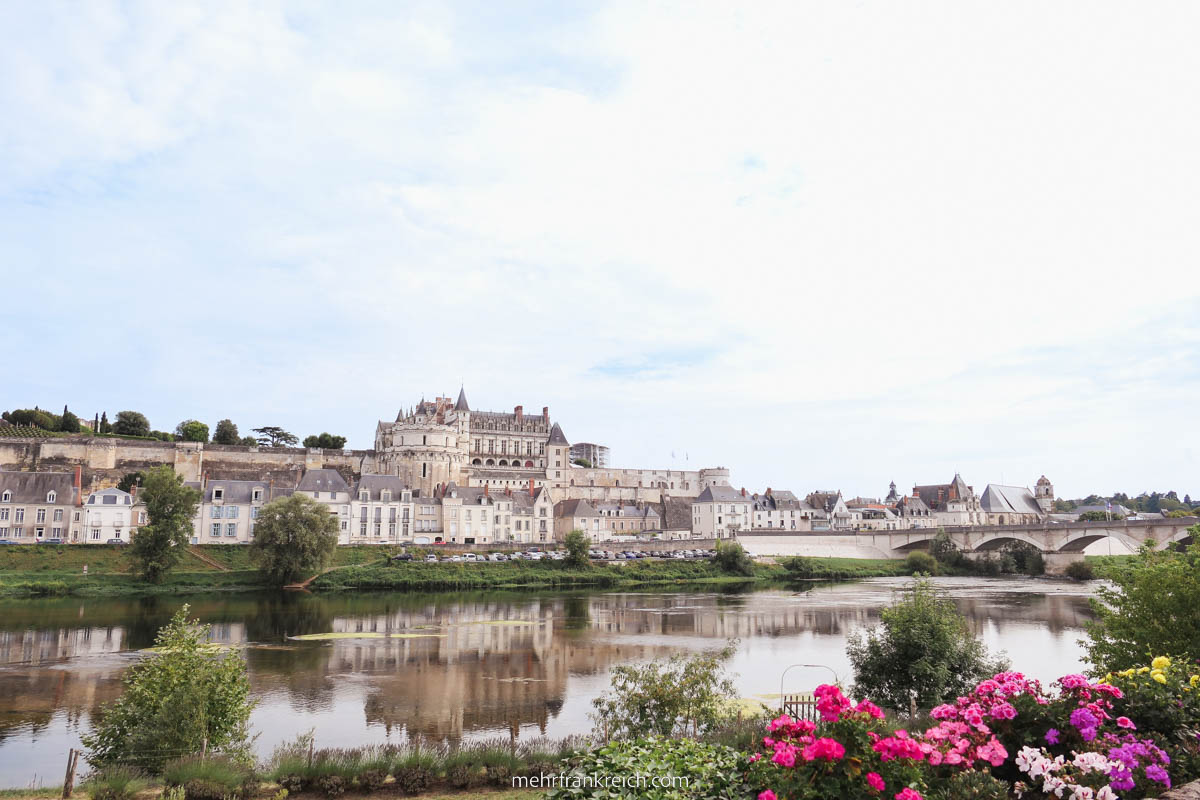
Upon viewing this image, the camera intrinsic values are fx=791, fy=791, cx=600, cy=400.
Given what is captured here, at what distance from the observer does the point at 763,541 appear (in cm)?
6700

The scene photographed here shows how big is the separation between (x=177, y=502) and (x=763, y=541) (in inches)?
1744

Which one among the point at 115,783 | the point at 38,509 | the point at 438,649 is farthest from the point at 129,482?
the point at 115,783

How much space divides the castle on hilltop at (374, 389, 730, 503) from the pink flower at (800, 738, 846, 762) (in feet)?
251

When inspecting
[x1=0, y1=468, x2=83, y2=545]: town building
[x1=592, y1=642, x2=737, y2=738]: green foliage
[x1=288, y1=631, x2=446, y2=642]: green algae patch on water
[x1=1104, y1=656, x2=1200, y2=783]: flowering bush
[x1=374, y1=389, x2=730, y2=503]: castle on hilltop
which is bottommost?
[x1=288, y1=631, x2=446, y2=642]: green algae patch on water

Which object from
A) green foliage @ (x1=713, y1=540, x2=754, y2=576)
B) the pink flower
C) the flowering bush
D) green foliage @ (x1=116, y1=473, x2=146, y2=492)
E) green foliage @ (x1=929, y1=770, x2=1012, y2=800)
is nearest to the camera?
the pink flower

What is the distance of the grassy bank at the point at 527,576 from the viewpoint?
47750 millimetres

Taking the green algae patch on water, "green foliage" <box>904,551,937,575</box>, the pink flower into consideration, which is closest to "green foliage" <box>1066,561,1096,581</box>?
"green foliage" <box>904,551,937,575</box>

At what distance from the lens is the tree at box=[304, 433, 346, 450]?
293 ft

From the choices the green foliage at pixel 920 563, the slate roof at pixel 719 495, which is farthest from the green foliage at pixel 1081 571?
the slate roof at pixel 719 495

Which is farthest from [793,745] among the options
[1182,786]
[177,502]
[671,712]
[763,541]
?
[763,541]

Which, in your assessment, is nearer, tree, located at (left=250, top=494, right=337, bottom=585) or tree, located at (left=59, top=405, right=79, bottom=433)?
tree, located at (left=250, top=494, right=337, bottom=585)

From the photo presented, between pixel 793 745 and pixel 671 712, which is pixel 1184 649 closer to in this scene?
pixel 671 712

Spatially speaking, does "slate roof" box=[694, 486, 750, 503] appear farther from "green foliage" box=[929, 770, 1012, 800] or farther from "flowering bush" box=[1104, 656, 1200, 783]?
"green foliage" box=[929, 770, 1012, 800]

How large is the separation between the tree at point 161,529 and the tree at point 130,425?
135 ft
